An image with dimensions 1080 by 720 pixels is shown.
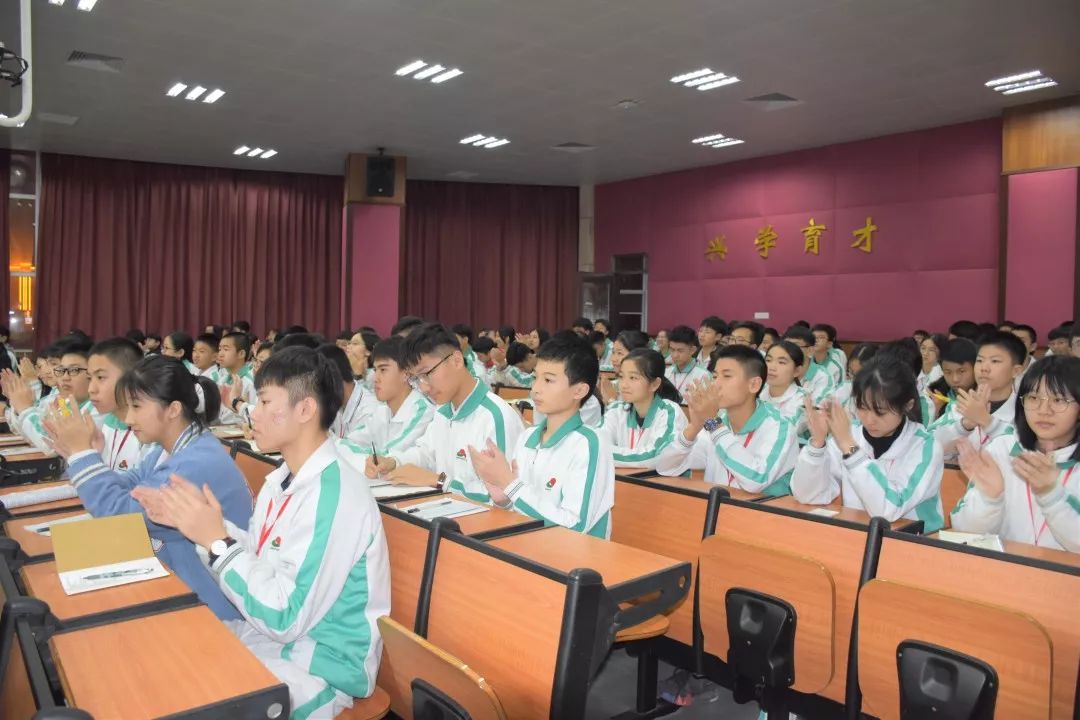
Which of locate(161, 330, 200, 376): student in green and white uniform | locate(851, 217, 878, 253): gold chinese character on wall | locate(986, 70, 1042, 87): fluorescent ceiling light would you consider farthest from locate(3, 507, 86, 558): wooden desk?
locate(851, 217, 878, 253): gold chinese character on wall

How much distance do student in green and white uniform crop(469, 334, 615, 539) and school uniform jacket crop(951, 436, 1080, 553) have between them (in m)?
1.15

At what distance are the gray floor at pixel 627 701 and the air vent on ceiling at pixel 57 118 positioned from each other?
9235mm

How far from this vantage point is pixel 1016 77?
24.5 feet

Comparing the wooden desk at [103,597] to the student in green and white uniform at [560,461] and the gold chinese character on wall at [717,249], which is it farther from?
the gold chinese character on wall at [717,249]

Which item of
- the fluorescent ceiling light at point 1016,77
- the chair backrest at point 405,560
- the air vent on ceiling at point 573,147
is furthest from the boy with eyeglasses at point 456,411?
the air vent on ceiling at point 573,147

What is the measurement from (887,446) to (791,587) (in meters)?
0.87

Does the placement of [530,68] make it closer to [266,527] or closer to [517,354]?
[517,354]

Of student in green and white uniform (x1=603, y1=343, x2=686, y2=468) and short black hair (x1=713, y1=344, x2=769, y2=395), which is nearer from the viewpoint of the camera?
short black hair (x1=713, y1=344, x2=769, y2=395)

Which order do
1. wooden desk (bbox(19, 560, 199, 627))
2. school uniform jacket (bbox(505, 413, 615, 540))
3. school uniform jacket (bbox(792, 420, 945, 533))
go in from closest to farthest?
1. wooden desk (bbox(19, 560, 199, 627))
2. school uniform jacket (bbox(505, 413, 615, 540))
3. school uniform jacket (bbox(792, 420, 945, 533))

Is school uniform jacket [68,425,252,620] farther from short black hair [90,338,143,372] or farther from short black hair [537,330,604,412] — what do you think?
short black hair [90,338,143,372]

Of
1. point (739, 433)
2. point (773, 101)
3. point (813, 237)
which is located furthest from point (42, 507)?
point (813, 237)

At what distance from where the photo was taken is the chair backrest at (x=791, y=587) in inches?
83.0

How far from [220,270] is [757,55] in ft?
30.4

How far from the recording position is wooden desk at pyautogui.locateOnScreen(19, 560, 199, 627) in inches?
62.7
